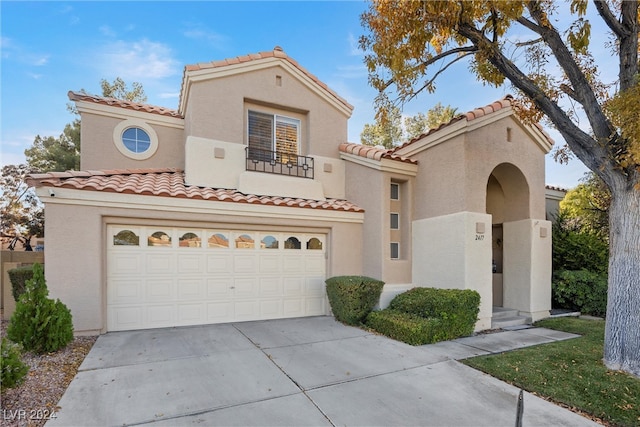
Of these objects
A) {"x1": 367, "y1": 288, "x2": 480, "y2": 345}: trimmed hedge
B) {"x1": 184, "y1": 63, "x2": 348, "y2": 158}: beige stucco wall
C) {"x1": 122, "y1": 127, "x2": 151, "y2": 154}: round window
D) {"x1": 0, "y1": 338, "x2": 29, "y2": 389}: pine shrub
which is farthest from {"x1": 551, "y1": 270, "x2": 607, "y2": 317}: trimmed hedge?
{"x1": 122, "y1": 127, "x2": 151, "y2": 154}: round window

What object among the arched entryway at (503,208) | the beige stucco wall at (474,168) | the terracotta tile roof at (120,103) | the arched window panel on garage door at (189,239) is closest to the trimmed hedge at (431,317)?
the beige stucco wall at (474,168)

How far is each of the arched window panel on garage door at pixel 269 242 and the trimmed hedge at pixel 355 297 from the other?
2079 millimetres

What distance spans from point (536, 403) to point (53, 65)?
1288 centimetres

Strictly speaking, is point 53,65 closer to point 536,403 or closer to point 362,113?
point 362,113

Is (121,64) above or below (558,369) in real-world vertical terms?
above

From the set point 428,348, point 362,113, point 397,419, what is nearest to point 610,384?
point 428,348

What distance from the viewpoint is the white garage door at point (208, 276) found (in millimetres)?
7848

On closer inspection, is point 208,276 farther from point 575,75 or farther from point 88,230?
point 575,75

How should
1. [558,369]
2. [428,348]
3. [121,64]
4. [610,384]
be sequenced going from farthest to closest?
[121,64] < [428,348] < [558,369] < [610,384]

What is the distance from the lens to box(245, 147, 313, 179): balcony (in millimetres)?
10453

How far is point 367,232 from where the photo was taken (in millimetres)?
10227

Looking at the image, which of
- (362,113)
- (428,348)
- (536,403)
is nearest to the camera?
(536,403)

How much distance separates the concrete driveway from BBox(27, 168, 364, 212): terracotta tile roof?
3332 millimetres

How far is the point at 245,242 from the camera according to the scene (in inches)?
360
